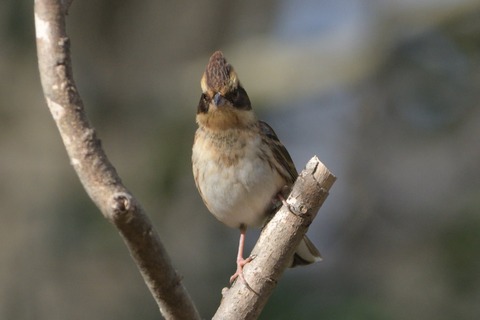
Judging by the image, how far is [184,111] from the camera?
29.2 ft

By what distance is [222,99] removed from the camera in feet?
15.6

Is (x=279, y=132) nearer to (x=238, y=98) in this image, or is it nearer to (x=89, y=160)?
(x=238, y=98)

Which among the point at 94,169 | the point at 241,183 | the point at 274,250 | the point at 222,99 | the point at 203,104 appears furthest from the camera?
the point at 241,183

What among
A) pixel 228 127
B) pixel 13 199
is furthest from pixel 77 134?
pixel 13 199

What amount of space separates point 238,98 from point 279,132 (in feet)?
16.2

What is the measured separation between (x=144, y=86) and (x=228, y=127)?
15.9 feet

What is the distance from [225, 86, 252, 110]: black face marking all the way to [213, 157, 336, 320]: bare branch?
102cm

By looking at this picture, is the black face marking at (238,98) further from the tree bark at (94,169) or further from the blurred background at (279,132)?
the blurred background at (279,132)

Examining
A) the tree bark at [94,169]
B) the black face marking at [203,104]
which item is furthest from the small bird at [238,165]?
the tree bark at [94,169]

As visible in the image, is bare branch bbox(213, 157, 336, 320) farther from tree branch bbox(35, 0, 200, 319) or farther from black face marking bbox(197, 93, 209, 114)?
black face marking bbox(197, 93, 209, 114)

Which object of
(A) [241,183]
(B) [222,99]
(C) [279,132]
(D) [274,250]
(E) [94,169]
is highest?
(C) [279,132]

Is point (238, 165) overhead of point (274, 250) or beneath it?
overhead

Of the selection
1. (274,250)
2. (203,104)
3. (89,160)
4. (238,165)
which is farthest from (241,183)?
(89,160)

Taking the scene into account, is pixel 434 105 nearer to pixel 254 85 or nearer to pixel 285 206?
pixel 254 85
